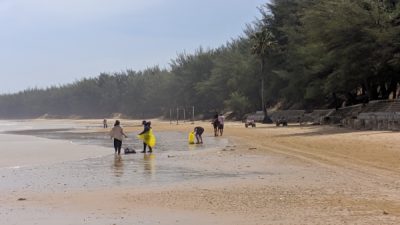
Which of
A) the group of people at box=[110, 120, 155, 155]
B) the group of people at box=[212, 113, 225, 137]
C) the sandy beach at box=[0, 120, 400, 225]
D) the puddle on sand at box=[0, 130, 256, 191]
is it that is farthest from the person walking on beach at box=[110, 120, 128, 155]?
the group of people at box=[212, 113, 225, 137]

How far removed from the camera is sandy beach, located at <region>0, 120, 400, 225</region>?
9.41m

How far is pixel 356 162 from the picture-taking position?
1764 cm

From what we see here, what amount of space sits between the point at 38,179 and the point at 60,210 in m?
5.94

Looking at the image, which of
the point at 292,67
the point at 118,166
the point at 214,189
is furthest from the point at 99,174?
the point at 292,67

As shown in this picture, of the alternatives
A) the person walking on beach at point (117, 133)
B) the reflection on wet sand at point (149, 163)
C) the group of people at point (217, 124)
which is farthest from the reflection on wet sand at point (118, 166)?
the group of people at point (217, 124)

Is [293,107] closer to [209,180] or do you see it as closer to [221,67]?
[221,67]

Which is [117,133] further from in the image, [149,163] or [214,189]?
[214,189]

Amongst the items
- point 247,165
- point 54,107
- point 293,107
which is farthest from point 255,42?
point 54,107

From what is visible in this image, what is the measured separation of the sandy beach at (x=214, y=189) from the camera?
9414 millimetres

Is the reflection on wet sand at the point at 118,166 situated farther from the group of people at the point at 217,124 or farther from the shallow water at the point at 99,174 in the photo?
the group of people at the point at 217,124

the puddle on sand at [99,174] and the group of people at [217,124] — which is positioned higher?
the group of people at [217,124]

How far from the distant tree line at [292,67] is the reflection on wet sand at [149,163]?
61.5ft

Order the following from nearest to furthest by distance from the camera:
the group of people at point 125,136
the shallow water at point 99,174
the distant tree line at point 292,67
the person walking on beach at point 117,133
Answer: the shallow water at point 99,174, the person walking on beach at point 117,133, the group of people at point 125,136, the distant tree line at point 292,67

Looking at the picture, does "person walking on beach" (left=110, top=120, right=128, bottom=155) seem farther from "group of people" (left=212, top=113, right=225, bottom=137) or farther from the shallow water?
"group of people" (left=212, top=113, right=225, bottom=137)
